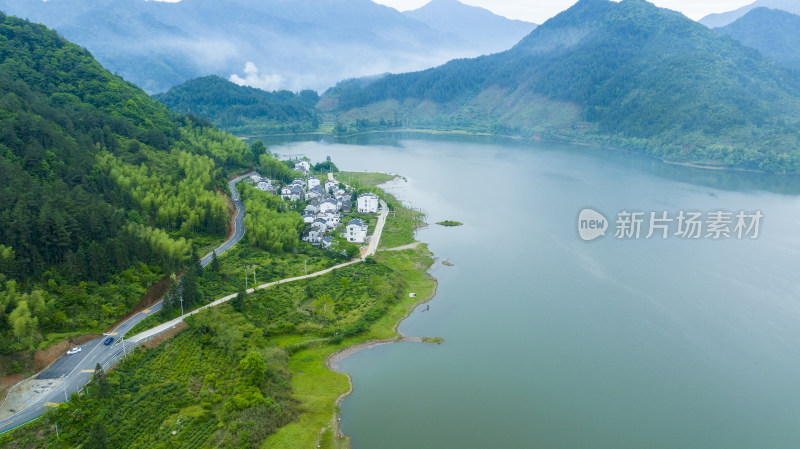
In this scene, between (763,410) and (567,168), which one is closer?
(763,410)

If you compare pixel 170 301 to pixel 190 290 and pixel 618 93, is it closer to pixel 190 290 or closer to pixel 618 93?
pixel 190 290

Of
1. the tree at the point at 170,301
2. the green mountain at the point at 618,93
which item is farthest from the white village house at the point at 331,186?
the green mountain at the point at 618,93

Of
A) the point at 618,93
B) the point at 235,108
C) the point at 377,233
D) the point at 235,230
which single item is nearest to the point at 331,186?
the point at 377,233

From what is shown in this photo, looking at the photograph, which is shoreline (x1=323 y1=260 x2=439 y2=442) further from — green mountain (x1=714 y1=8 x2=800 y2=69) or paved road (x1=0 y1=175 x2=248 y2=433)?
green mountain (x1=714 y1=8 x2=800 y2=69)

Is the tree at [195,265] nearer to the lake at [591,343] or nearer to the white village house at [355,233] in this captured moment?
the lake at [591,343]

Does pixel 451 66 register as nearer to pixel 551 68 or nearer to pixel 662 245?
pixel 551 68

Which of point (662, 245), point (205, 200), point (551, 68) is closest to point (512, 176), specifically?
point (662, 245)
